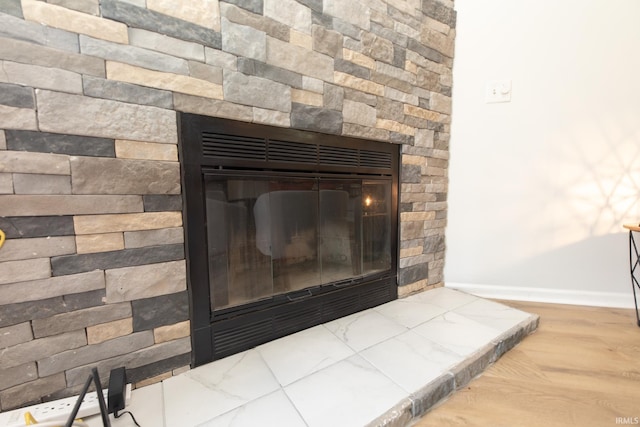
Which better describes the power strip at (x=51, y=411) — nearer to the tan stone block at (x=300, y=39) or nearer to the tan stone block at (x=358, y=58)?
the tan stone block at (x=300, y=39)

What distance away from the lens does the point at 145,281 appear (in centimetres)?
93

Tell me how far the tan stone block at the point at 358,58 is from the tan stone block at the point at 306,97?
27 centimetres

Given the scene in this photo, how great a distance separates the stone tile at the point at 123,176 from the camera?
0.81m

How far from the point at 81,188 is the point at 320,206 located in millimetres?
927

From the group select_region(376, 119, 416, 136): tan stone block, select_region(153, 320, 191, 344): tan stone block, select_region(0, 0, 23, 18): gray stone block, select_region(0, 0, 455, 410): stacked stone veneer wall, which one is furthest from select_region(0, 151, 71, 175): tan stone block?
select_region(376, 119, 416, 136): tan stone block

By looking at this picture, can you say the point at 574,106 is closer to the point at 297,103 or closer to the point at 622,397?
the point at 622,397

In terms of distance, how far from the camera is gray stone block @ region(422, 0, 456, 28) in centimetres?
164

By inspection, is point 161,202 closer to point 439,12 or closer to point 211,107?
point 211,107

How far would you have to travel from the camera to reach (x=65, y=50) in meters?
0.77

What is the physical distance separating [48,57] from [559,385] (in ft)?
6.98

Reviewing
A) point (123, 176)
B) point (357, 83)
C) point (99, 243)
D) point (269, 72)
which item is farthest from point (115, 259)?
Result: point (357, 83)

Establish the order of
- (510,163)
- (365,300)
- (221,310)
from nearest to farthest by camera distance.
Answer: (221,310) < (365,300) < (510,163)

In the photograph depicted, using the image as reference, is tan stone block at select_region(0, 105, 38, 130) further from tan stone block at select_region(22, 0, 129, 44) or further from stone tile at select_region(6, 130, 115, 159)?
tan stone block at select_region(22, 0, 129, 44)

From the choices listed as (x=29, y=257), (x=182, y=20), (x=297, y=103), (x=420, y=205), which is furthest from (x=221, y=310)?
(x=420, y=205)
